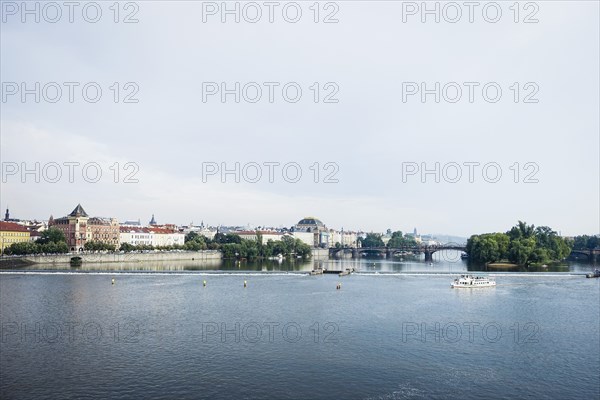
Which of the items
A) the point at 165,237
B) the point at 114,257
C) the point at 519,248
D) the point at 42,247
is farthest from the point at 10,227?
the point at 519,248

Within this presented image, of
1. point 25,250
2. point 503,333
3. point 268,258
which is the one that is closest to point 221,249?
point 268,258

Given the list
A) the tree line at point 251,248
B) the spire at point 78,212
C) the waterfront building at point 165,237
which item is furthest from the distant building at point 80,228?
the waterfront building at point 165,237

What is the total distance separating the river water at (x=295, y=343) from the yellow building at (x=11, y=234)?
2607 inches

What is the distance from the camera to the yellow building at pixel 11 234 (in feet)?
375

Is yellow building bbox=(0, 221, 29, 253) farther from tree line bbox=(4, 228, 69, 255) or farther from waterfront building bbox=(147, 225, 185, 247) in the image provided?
waterfront building bbox=(147, 225, 185, 247)

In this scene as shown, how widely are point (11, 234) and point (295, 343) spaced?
358ft

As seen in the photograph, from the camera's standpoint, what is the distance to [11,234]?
11756cm

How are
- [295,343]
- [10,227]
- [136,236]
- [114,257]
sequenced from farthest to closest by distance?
[136,236] < [10,227] < [114,257] < [295,343]

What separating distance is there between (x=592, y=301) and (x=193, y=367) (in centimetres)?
4552

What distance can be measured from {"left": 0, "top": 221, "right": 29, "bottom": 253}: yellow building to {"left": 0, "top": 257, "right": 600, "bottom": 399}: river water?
66.2 meters

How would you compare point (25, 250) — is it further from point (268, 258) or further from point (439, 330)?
point (439, 330)

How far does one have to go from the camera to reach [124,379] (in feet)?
84.0

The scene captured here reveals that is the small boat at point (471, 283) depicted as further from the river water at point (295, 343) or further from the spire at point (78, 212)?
the spire at point (78, 212)

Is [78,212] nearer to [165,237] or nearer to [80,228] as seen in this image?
[80,228]
